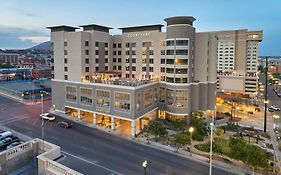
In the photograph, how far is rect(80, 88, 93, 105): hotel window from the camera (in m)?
61.0

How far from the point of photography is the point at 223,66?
4646 inches

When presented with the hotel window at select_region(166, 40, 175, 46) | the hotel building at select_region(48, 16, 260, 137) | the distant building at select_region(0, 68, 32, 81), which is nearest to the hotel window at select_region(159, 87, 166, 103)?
the hotel building at select_region(48, 16, 260, 137)

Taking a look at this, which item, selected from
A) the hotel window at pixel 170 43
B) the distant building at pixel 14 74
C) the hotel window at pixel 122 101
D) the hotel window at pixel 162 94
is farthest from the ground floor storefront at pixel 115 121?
the distant building at pixel 14 74

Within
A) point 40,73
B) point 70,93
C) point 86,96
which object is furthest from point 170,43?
point 40,73

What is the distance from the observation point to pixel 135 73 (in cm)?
7431

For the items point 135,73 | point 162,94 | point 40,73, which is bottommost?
point 162,94

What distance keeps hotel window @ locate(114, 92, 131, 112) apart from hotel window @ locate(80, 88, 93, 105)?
351 inches

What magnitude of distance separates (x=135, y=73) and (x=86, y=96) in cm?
1950

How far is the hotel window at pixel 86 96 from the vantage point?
6105 cm

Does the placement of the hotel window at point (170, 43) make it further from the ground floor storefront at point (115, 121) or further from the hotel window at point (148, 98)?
the ground floor storefront at point (115, 121)

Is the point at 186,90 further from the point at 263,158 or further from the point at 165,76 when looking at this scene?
the point at 263,158

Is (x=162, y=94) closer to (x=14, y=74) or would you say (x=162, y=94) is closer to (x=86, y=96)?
(x=86, y=96)

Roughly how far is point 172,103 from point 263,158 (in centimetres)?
3157

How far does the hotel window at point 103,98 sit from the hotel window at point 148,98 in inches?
381
